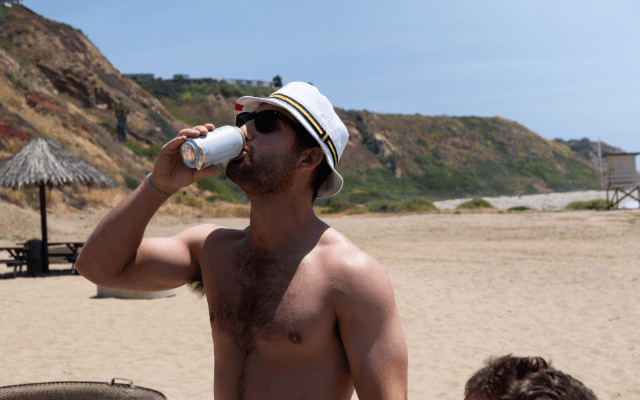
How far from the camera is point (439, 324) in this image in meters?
7.14

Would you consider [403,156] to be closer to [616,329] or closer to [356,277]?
[616,329]

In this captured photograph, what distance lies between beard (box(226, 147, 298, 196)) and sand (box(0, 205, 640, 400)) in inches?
144

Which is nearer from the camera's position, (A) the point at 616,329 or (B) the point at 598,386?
(B) the point at 598,386

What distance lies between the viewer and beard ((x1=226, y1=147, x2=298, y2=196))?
1440mm

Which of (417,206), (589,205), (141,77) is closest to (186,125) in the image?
(417,206)

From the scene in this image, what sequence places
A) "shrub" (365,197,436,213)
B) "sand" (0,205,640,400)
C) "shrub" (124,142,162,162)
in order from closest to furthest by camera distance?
"sand" (0,205,640,400), "shrub" (365,197,436,213), "shrub" (124,142,162,162)

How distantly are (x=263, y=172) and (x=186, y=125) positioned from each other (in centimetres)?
4569

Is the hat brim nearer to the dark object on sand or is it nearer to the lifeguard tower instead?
the dark object on sand

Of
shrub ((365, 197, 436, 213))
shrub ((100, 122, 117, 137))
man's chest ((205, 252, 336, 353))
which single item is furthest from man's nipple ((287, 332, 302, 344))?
shrub ((100, 122, 117, 137))

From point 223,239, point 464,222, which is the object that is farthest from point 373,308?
point 464,222

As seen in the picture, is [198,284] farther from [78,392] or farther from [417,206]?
[417,206]

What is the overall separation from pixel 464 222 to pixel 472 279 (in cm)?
1188

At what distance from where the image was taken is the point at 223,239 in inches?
65.4

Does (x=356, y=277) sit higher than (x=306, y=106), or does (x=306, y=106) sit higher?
(x=306, y=106)
